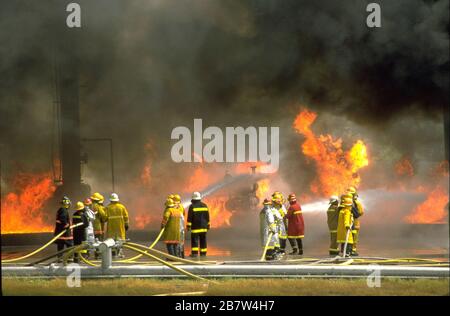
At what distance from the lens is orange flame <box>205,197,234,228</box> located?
3161 centimetres

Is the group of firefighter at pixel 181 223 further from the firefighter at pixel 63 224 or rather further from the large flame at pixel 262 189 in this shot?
the large flame at pixel 262 189

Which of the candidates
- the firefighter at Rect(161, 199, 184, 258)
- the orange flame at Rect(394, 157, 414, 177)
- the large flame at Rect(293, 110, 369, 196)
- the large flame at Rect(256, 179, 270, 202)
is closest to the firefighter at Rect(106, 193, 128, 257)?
the firefighter at Rect(161, 199, 184, 258)

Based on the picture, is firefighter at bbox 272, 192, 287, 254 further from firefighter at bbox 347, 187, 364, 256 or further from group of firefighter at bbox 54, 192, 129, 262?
group of firefighter at bbox 54, 192, 129, 262

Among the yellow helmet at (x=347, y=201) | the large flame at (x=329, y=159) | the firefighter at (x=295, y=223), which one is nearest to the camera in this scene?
the yellow helmet at (x=347, y=201)

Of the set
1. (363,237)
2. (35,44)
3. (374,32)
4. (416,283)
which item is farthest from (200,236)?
(35,44)

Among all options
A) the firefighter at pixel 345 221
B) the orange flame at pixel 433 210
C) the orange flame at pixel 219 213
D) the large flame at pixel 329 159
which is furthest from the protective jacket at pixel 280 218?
the large flame at pixel 329 159

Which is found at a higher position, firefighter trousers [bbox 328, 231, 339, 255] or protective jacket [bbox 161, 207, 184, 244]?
protective jacket [bbox 161, 207, 184, 244]

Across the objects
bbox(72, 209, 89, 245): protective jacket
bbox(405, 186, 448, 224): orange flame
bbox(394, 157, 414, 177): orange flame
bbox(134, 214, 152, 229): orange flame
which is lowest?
bbox(134, 214, 152, 229): orange flame

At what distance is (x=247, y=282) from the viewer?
1338 cm

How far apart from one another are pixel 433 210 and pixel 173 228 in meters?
17.1

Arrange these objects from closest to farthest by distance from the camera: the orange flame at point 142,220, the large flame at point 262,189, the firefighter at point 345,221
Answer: the firefighter at point 345,221 < the orange flame at point 142,220 < the large flame at point 262,189

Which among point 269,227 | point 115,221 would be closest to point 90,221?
point 115,221

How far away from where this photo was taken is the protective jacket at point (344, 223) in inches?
634
